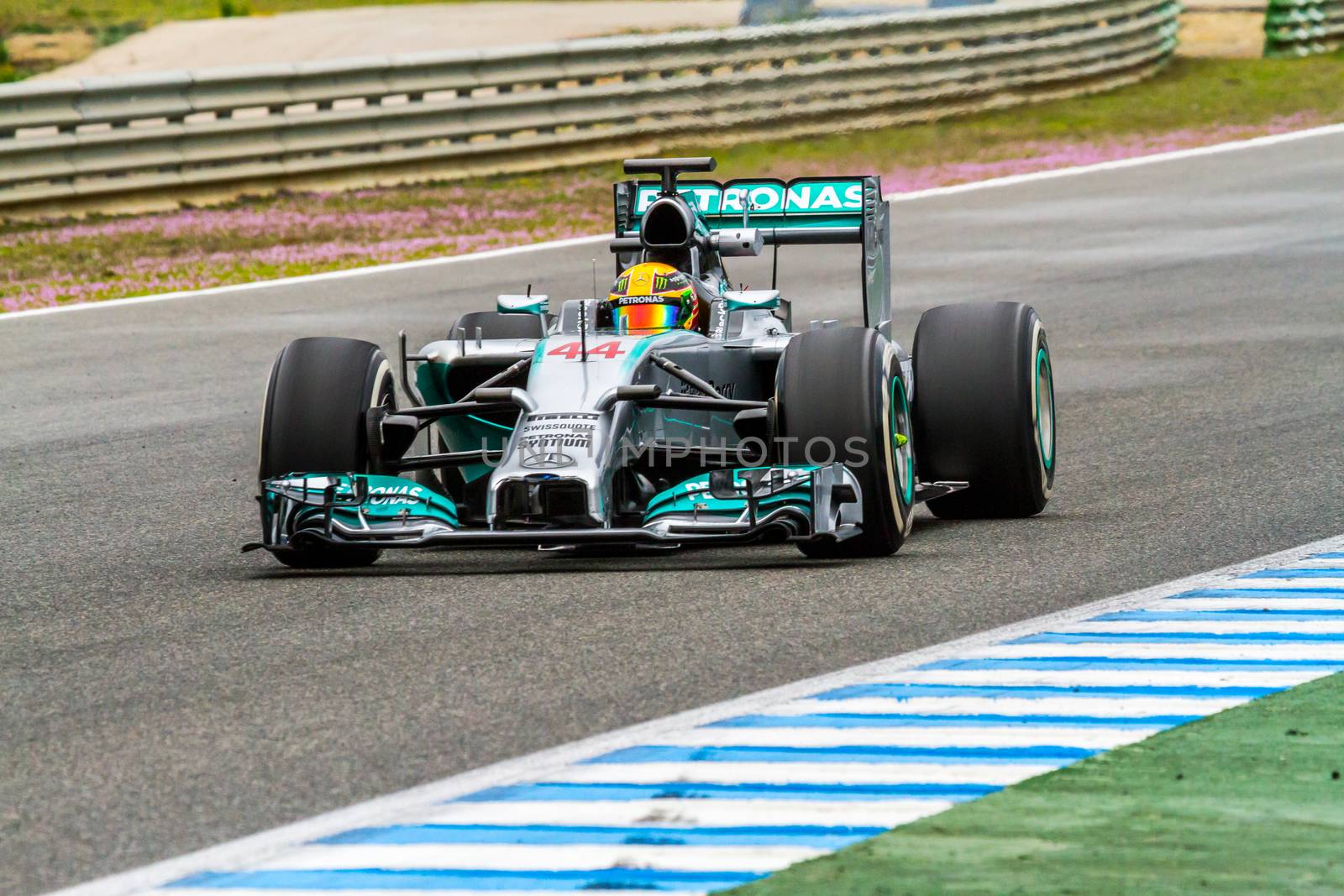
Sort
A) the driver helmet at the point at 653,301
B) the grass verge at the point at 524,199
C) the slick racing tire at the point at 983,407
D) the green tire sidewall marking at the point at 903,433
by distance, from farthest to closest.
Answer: the grass verge at the point at 524,199
the driver helmet at the point at 653,301
the slick racing tire at the point at 983,407
the green tire sidewall marking at the point at 903,433

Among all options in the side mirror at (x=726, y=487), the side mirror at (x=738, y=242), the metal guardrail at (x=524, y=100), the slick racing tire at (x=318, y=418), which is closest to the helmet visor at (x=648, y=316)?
the side mirror at (x=738, y=242)

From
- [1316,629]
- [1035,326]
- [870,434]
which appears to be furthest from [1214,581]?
[1035,326]

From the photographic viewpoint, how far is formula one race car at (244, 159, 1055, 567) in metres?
7.55

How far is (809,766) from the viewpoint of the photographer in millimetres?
5141

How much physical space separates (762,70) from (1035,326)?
15.2m

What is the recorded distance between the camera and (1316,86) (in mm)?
27891

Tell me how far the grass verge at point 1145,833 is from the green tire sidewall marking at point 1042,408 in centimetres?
349

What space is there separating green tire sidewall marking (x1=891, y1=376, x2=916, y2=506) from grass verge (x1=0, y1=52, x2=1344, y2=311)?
9.36 metres

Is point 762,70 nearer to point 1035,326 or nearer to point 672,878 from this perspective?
point 1035,326

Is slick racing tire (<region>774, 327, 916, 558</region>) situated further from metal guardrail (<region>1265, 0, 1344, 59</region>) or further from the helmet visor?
metal guardrail (<region>1265, 0, 1344, 59</region>)

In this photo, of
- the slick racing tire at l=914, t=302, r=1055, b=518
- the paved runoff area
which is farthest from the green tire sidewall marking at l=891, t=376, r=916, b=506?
the paved runoff area

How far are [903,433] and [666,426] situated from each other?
34.2 inches

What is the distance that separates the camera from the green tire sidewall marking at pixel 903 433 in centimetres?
797

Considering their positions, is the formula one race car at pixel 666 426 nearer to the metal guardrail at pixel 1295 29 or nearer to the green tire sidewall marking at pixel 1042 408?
the green tire sidewall marking at pixel 1042 408
